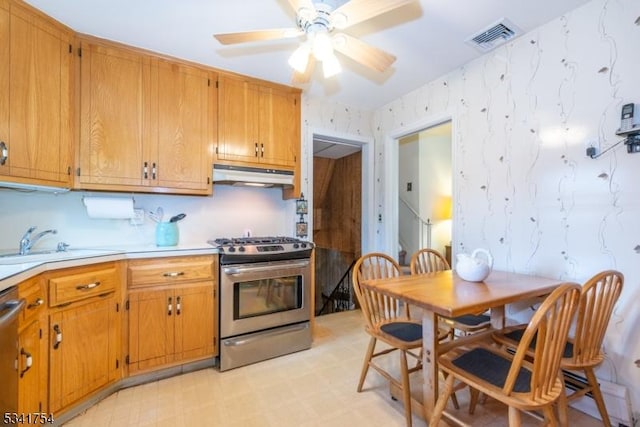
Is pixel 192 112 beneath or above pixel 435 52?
beneath

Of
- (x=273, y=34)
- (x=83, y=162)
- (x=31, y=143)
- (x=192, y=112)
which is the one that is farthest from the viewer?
(x=192, y=112)

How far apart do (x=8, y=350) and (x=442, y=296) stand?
73.0 inches

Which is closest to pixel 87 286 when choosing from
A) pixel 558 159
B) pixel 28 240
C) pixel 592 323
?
pixel 28 240

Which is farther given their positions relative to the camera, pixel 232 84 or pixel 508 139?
pixel 232 84

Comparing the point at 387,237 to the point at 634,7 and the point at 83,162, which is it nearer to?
the point at 634,7

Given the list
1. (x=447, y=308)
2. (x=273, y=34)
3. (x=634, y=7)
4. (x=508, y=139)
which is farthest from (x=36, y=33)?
(x=634, y=7)

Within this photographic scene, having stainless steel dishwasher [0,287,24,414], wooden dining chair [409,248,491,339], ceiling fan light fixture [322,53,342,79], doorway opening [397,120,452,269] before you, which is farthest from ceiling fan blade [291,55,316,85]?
doorway opening [397,120,452,269]

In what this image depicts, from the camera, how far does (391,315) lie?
213 cm

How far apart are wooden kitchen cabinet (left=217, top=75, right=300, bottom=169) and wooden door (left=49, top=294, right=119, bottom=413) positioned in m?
1.45

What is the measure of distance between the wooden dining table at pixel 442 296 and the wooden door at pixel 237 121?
167 centimetres

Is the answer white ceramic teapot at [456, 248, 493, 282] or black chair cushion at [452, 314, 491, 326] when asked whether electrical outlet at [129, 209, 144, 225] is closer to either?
white ceramic teapot at [456, 248, 493, 282]

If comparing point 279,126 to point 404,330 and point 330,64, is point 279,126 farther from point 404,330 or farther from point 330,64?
point 404,330

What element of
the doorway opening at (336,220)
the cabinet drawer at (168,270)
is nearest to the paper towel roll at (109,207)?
the cabinet drawer at (168,270)

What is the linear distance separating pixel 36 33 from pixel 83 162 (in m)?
0.81
